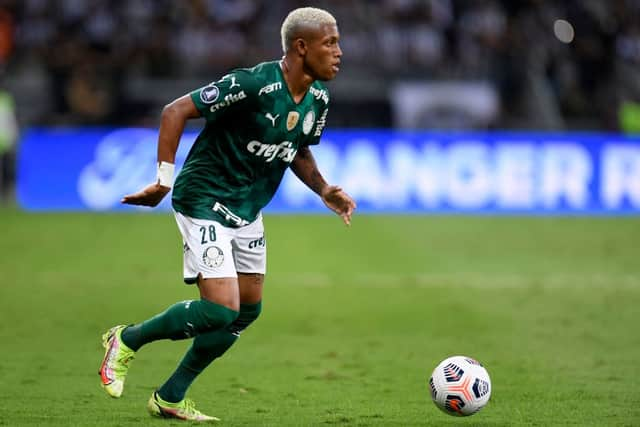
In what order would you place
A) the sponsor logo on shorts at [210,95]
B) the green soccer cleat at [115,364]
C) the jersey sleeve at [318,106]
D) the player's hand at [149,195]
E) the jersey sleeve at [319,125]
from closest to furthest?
the player's hand at [149,195], the sponsor logo on shorts at [210,95], the green soccer cleat at [115,364], the jersey sleeve at [318,106], the jersey sleeve at [319,125]

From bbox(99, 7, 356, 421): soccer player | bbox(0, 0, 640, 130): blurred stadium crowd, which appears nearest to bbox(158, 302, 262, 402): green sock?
bbox(99, 7, 356, 421): soccer player

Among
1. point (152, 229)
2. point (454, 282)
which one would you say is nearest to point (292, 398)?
point (454, 282)

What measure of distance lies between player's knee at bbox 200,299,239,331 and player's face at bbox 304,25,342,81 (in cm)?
149

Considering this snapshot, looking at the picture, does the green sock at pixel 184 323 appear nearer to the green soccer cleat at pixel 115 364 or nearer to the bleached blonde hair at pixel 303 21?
the green soccer cleat at pixel 115 364

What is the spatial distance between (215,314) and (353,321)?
4982mm

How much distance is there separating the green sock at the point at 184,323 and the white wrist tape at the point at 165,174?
0.71 m

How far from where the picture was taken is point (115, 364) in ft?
21.0

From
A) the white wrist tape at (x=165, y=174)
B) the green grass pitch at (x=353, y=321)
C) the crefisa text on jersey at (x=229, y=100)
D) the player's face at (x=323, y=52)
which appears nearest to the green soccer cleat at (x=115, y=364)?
the green grass pitch at (x=353, y=321)

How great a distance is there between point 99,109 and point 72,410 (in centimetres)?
1995

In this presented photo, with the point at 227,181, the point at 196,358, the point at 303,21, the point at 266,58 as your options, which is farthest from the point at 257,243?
the point at 266,58

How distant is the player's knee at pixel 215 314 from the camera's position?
6.23m

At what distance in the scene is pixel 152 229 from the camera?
19.7 metres

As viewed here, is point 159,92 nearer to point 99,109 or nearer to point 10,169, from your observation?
point 99,109

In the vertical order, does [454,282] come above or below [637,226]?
above
